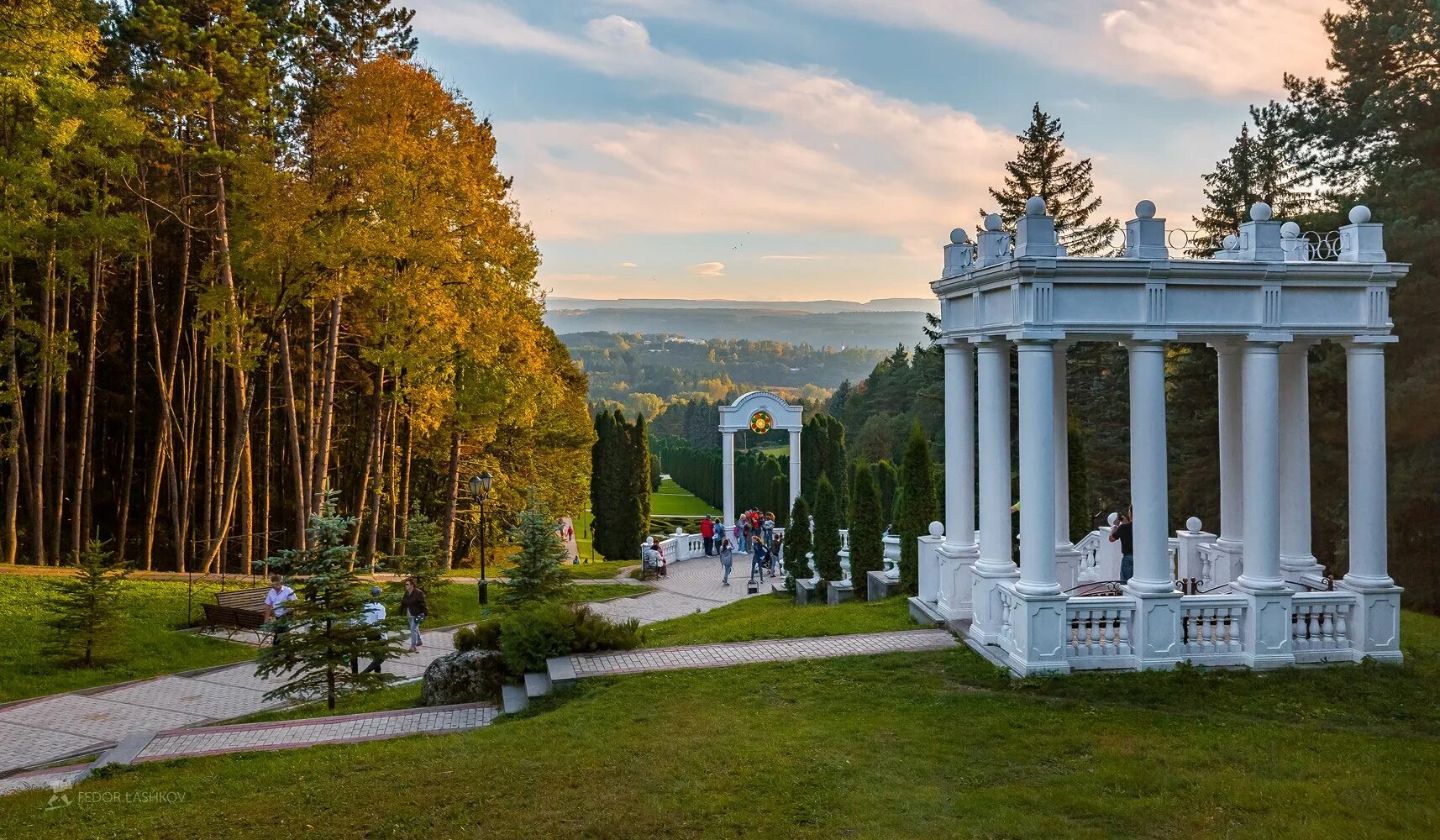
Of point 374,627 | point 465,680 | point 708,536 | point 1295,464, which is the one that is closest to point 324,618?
point 374,627

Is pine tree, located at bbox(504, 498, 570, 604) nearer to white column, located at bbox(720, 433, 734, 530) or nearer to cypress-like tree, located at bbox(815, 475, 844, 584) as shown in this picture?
cypress-like tree, located at bbox(815, 475, 844, 584)

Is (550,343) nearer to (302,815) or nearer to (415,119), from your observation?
(415,119)

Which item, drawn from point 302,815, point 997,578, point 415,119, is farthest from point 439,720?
point 415,119

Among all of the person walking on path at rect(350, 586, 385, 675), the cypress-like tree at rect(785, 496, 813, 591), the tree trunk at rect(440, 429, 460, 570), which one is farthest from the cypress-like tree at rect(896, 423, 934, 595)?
the tree trunk at rect(440, 429, 460, 570)

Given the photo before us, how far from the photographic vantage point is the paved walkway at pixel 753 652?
38.0ft

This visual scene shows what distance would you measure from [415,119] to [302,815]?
1579 centimetres

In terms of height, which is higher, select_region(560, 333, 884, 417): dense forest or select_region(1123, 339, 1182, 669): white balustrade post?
select_region(560, 333, 884, 417): dense forest

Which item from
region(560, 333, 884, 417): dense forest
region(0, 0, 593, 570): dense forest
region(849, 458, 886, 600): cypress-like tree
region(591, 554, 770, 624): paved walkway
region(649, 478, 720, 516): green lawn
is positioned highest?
region(560, 333, 884, 417): dense forest

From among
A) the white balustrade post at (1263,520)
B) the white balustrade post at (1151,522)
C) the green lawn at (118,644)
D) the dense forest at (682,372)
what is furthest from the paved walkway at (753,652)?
the dense forest at (682,372)

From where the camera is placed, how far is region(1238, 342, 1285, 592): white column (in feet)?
35.9

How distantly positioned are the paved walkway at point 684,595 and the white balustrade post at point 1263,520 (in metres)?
9.60

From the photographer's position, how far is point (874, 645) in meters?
12.2

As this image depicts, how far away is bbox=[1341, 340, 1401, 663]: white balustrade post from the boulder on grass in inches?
383

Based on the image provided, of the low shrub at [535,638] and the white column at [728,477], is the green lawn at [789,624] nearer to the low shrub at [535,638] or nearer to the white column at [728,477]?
the low shrub at [535,638]
